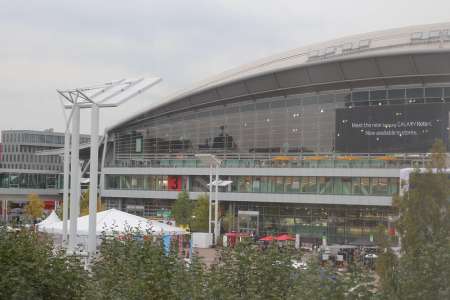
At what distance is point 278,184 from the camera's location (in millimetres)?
62281

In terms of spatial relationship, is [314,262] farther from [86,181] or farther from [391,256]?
[86,181]

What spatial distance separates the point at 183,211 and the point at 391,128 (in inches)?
745

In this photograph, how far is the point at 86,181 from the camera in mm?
87688

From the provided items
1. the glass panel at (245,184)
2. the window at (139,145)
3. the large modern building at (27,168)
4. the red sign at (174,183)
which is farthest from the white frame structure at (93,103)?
the large modern building at (27,168)

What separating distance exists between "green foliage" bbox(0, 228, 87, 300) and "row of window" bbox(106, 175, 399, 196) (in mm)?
41076

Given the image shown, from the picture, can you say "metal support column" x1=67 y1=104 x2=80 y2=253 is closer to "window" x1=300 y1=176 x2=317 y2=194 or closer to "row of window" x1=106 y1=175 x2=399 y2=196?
"row of window" x1=106 y1=175 x2=399 y2=196

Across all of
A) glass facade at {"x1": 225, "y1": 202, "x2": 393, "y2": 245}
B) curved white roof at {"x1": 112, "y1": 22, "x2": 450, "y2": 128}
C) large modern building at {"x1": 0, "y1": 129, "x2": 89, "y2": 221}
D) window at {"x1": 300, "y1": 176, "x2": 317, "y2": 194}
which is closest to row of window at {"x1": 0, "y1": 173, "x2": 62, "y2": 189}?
large modern building at {"x1": 0, "y1": 129, "x2": 89, "y2": 221}

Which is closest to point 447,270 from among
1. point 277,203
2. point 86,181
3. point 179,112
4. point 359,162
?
point 359,162

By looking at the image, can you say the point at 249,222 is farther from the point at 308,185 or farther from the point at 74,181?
the point at 74,181

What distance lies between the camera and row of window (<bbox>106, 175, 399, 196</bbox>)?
187ft

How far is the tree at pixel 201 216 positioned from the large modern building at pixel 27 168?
141 feet

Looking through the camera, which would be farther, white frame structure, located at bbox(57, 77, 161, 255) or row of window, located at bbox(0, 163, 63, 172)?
row of window, located at bbox(0, 163, 63, 172)

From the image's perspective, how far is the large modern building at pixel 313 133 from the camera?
58.4 meters

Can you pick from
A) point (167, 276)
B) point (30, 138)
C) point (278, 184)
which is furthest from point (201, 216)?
point (30, 138)
